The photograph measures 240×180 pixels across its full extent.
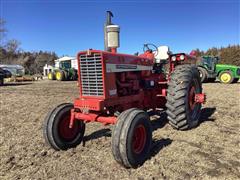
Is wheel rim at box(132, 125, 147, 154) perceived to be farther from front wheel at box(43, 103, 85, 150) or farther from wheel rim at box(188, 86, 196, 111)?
wheel rim at box(188, 86, 196, 111)

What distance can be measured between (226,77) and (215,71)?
93 centimetres

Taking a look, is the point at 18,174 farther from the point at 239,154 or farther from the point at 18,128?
the point at 239,154

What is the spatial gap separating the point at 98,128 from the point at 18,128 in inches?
76.9

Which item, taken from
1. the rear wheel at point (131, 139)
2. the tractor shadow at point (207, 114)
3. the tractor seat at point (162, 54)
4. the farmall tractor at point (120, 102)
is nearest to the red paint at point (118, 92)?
the farmall tractor at point (120, 102)

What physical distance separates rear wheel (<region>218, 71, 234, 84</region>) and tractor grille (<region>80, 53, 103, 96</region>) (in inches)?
663

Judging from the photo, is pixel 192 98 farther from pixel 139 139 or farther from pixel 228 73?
pixel 228 73

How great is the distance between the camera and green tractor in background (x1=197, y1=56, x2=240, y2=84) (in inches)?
741

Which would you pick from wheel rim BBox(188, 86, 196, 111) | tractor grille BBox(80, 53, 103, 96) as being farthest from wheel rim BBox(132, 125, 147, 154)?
wheel rim BBox(188, 86, 196, 111)

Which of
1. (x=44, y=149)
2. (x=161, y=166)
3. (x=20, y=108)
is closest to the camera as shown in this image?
(x=161, y=166)

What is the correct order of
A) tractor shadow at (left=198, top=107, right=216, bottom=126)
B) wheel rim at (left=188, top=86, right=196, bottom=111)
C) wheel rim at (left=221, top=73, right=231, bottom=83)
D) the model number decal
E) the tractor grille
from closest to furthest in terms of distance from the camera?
1. the tractor grille
2. the model number decal
3. wheel rim at (left=188, top=86, right=196, bottom=111)
4. tractor shadow at (left=198, top=107, right=216, bottom=126)
5. wheel rim at (left=221, top=73, right=231, bottom=83)

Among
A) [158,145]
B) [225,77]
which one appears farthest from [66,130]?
[225,77]

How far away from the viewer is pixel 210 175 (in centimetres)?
348

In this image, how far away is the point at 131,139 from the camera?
371cm

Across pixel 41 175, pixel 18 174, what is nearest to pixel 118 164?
pixel 41 175
